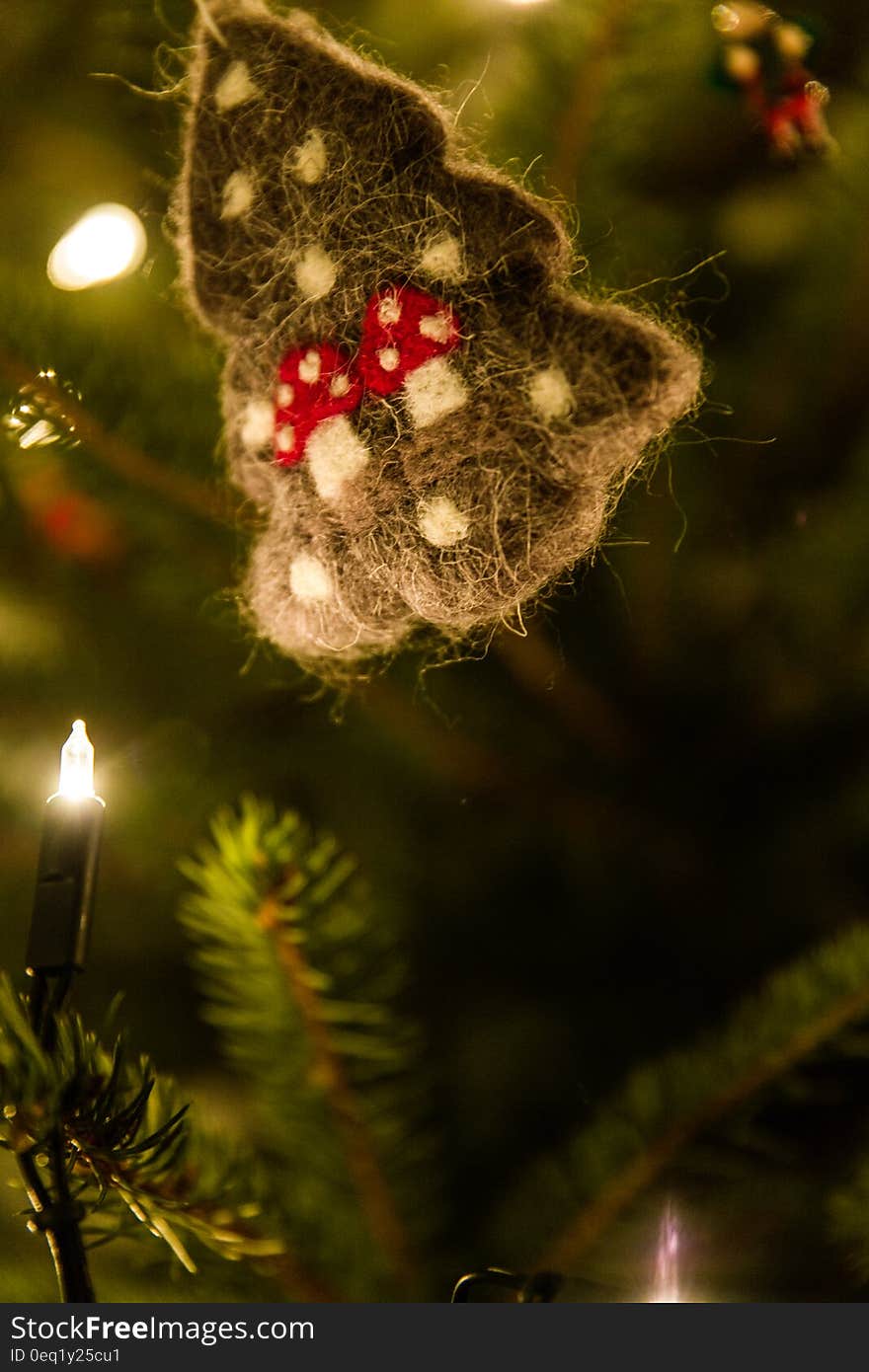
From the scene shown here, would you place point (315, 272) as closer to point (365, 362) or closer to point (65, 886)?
point (365, 362)

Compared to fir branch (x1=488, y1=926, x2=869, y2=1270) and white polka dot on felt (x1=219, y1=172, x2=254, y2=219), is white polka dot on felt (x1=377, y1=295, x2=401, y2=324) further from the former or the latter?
fir branch (x1=488, y1=926, x2=869, y2=1270)

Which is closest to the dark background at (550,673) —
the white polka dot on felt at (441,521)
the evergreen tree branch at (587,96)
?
the evergreen tree branch at (587,96)

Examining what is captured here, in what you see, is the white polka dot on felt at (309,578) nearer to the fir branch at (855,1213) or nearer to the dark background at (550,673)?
the dark background at (550,673)

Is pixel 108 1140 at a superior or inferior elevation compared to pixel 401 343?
inferior

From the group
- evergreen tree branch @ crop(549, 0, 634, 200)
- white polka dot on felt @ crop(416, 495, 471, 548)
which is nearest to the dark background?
evergreen tree branch @ crop(549, 0, 634, 200)

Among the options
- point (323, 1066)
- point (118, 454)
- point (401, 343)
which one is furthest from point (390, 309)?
point (323, 1066)

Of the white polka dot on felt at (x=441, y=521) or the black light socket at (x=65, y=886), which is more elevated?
the white polka dot on felt at (x=441, y=521)

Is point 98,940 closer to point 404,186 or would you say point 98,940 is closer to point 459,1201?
point 459,1201
